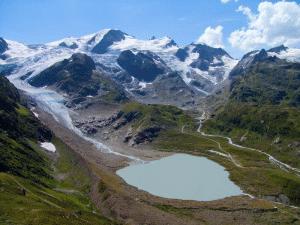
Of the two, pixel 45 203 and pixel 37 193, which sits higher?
pixel 37 193

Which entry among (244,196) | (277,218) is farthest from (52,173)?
(277,218)

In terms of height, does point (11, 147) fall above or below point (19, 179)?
above

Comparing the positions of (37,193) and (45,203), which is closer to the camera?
(45,203)

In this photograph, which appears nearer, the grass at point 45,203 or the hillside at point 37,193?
the grass at point 45,203

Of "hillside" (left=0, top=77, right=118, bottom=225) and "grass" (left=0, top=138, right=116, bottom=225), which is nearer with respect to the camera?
"grass" (left=0, top=138, right=116, bottom=225)

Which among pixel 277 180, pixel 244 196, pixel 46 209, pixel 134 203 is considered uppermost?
pixel 277 180

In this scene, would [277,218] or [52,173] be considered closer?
[277,218]

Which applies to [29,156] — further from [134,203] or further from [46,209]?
[46,209]

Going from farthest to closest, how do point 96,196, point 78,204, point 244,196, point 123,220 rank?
point 244,196 < point 96,196 < point 78,204 < point 123,220

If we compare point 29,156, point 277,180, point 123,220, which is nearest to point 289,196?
point 277,180

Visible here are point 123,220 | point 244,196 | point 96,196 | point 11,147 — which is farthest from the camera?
point 11,147
